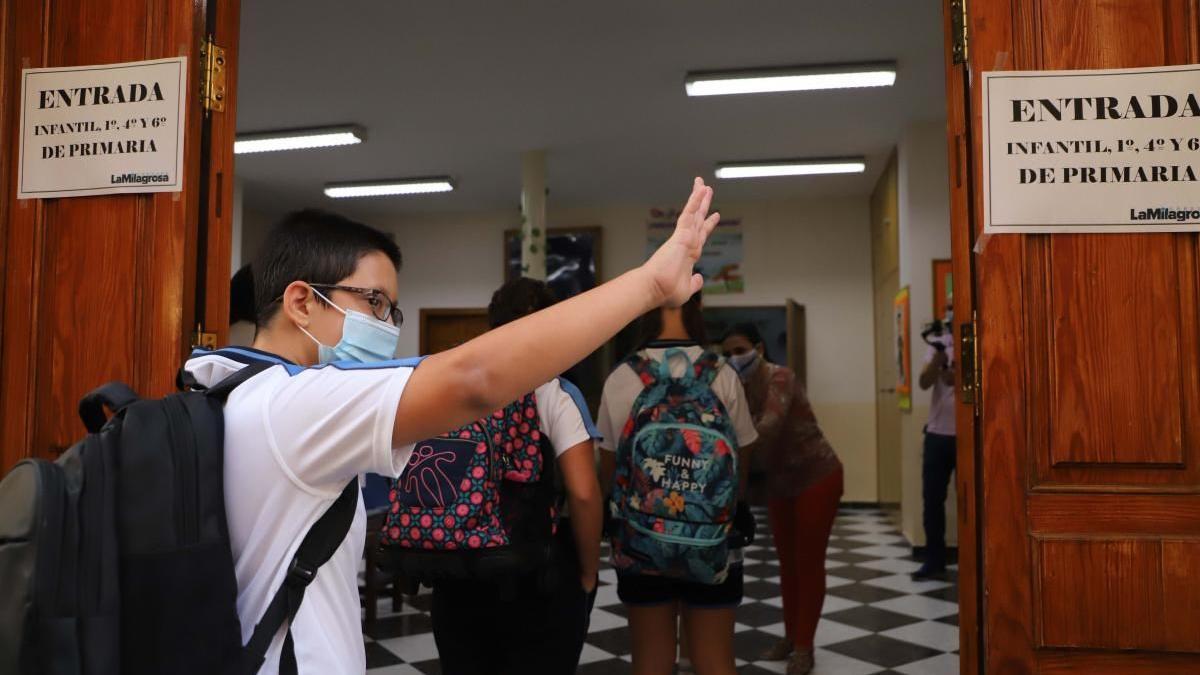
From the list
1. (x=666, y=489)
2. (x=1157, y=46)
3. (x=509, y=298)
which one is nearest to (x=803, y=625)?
(x=666, y=489)

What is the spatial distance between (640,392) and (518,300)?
45 cm

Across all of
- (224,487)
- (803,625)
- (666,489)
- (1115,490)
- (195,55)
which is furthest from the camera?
(803,625)

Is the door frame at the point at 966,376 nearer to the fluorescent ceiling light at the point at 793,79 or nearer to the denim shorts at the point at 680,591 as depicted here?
the denim shorts at the point at 680,591

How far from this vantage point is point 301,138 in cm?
712

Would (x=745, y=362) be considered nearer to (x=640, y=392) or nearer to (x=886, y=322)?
(x=640, y=392)

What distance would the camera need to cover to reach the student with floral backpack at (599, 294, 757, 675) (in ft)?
→ 7.48

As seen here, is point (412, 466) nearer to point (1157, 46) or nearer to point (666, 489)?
point (666, 489)

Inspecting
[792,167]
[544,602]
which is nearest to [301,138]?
[792,167]

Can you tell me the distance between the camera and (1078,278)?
1672 millimetres

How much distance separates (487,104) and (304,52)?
1467 mm

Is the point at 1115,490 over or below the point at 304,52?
below

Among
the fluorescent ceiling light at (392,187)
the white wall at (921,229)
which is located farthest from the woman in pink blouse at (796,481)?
the fluorescent ceiling light at (392,187)

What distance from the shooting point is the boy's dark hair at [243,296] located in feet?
5.09

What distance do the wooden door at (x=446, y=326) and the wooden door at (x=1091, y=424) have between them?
9.07m
